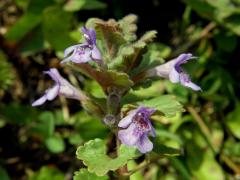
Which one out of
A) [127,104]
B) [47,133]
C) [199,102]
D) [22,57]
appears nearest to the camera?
[127,104]

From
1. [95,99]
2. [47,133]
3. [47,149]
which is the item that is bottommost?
[47,149]

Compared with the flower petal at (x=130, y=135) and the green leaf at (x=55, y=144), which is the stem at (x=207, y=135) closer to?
the green leaf at (x=55, y=144)

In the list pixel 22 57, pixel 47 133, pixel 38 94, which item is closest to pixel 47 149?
pixel 47 133

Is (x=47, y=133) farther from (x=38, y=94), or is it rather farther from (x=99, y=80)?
(x=99, y=80)

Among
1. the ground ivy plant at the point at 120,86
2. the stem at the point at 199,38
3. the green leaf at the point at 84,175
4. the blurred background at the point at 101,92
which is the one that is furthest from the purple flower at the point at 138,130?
the stem at the point at 199,38

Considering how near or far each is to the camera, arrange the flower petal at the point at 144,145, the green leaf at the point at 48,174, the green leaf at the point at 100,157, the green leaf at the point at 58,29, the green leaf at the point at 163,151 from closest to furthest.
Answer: the flower petal at the point at 144,145, the green leaf at the point at 100,157, the green leaf at the point at 163,151, the green leaf at the point at 48,174, the green leaf at the point at 58,29

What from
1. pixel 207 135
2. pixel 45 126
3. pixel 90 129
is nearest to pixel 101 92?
pixel 90 129
